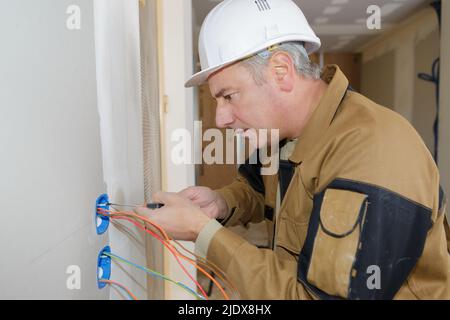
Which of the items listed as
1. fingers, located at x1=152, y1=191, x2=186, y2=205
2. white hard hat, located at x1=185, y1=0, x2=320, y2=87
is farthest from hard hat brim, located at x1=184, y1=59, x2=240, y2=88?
fingers, located at x1=152, y1=191, x2=186, y2=205

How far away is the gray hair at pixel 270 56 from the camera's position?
875mm

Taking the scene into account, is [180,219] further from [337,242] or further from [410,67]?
[410,67]

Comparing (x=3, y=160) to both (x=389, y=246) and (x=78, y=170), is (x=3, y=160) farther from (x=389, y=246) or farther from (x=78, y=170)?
(x=389, y=246)

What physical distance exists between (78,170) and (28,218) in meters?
0.18

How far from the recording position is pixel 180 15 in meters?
1.79

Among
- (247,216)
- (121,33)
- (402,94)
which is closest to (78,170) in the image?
(121,33)

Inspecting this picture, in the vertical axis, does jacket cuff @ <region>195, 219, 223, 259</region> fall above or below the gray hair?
below

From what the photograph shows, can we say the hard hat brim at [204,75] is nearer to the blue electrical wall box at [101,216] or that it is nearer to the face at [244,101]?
the face at [244,101]

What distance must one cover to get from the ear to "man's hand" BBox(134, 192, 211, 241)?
371mm

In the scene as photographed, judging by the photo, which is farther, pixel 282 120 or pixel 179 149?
pixel 179 149

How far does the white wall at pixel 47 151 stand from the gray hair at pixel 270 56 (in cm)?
36

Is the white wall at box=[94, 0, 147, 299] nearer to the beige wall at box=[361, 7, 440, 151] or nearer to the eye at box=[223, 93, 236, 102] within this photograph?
the eye at box=[223, 93, 236, 102]

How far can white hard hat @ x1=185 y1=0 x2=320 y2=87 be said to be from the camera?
2.83 ft

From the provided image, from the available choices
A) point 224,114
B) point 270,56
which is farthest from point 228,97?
point 270,56
